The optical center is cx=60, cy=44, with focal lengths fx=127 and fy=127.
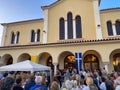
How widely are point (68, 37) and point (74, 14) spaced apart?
348 centimetres

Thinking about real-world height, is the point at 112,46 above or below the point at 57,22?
below

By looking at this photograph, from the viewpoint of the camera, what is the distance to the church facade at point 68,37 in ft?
46.0

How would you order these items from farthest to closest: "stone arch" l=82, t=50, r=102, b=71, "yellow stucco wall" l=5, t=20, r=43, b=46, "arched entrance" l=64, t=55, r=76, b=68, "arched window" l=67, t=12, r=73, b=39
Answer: "yellow stucco wall" l=5, t=20, r=43, b=46 < "arched window" l=67, t=12, r=73, b=39 < "arched entrance" l=64, t=55, r=76, b=68 < "stone arch" l=82, t=50, r=102, b=71

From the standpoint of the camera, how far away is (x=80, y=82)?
473 cm

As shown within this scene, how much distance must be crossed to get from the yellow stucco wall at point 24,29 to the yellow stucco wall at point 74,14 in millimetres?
2002

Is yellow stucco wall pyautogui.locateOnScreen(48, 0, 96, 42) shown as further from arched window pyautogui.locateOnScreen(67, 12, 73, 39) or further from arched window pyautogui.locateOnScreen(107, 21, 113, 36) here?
arched window pyautogui.locateOnScreen(107, 21, 113, 36)

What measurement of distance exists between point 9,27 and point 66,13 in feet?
33.5

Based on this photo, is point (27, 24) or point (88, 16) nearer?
point (88, 16)

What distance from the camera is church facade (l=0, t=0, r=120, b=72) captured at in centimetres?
1401

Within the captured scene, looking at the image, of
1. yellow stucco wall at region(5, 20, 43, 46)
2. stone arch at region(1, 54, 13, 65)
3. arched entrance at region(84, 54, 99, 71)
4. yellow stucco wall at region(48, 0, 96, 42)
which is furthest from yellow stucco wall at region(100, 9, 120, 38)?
stone arch at region(1, 54, 13, 65)

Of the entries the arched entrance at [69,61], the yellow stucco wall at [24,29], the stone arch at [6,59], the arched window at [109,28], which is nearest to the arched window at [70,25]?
the arched entrance at [69,61]

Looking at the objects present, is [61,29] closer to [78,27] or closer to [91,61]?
[78,27]

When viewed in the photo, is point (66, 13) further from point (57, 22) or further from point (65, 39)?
point (65, 39)

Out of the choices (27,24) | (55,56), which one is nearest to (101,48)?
(55,56)
